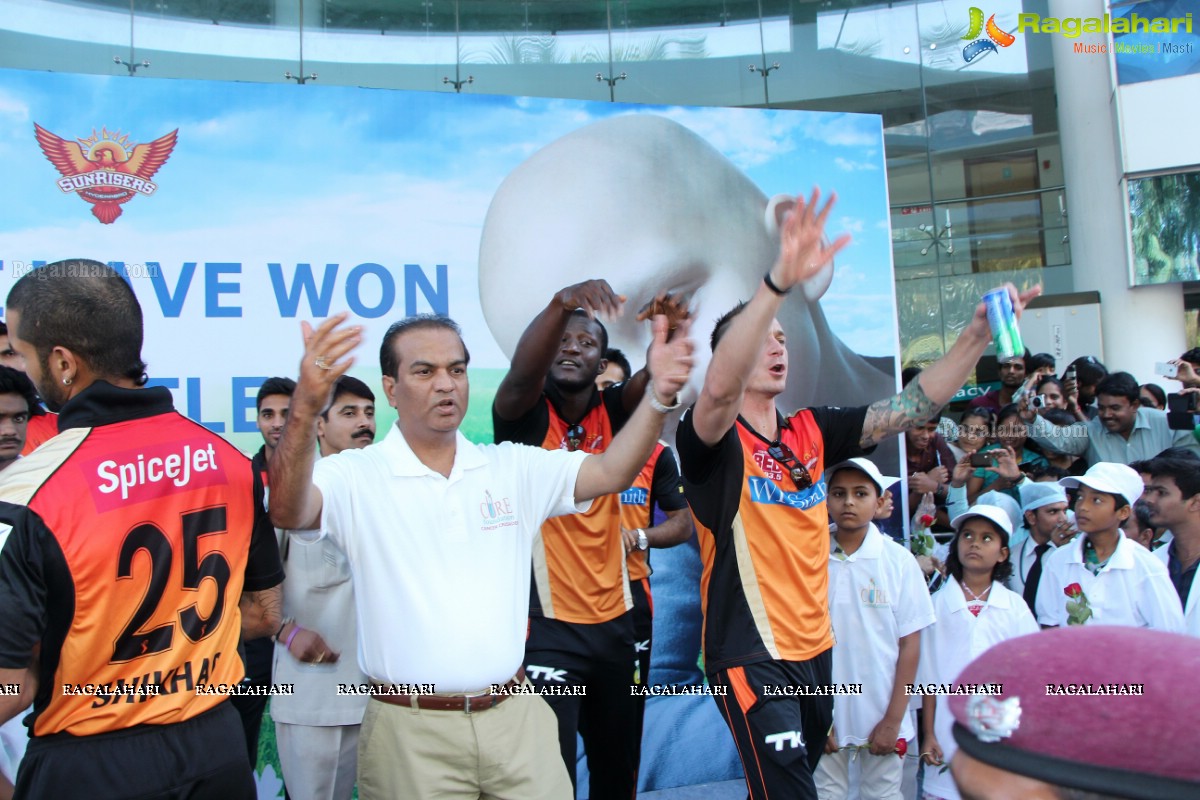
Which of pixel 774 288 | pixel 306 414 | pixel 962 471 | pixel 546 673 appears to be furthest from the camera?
pixel 962 471

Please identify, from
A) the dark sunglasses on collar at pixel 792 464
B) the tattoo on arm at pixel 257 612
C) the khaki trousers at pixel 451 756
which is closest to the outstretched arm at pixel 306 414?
the tattoo on arm at pixel 257 612

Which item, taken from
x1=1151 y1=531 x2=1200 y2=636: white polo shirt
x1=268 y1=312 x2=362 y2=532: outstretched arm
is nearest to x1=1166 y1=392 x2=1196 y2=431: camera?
x1=1151 y1=531 x2=1200 y2=636: white polo shirt

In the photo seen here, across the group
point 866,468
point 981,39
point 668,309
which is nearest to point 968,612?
point 866,468

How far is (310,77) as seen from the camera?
214 inches

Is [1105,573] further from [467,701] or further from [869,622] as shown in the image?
[467,701]

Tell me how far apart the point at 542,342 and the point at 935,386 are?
1.35 metres

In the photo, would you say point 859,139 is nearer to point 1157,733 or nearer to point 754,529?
point 754,529

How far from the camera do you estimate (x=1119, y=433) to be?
19.6 feet

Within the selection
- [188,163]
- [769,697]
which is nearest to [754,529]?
[769,697]

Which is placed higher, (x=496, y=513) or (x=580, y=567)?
(x=496, y=513)

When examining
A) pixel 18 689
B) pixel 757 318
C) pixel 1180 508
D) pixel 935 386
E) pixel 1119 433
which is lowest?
pixel 18 689

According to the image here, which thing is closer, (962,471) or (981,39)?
(962,471)

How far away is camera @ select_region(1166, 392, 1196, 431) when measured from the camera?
567 cm

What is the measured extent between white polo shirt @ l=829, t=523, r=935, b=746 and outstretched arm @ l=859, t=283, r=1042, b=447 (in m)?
0.78
